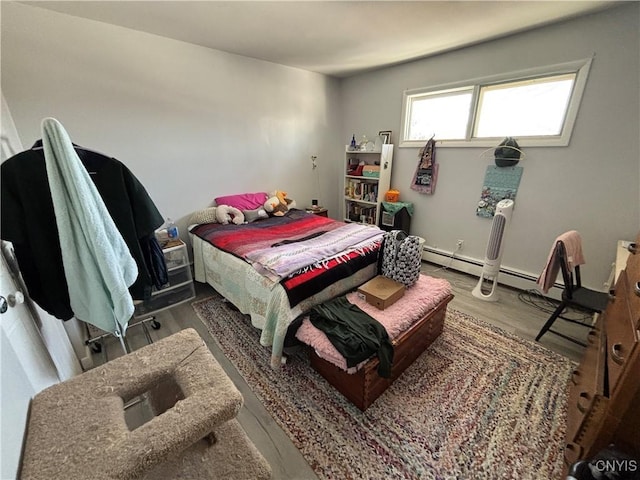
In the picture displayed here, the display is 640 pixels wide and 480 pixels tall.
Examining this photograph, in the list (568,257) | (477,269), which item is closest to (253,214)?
(477,269)

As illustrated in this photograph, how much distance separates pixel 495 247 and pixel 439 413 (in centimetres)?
168

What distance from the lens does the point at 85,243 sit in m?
1.05

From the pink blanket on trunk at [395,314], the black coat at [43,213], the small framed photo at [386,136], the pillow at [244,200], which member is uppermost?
the small framed photo at [386,136]

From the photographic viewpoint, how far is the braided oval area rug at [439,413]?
122 centimetres

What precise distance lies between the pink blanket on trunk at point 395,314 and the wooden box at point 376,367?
0.16ft

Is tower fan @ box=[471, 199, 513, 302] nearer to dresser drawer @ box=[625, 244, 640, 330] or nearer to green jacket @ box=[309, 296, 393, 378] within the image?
dresser drawer @ box=[625, 244, 640, 330]

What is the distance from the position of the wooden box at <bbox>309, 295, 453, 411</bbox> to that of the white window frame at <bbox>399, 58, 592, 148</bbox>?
1823 millimetres

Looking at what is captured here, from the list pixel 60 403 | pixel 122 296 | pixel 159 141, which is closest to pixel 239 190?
pixel 159 141

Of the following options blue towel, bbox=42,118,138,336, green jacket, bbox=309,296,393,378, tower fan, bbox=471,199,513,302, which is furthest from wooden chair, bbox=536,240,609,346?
blue towel, bbox=42,118,138,336

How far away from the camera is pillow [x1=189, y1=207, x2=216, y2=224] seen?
2.82 m

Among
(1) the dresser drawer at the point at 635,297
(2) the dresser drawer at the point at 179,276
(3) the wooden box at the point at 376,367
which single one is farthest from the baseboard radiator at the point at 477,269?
(2) the dresser drawer at the point at 179,276

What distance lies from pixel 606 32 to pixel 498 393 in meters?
2.81

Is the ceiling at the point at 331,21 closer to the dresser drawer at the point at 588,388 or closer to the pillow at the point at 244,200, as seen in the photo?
the pillow at the point at 244,200

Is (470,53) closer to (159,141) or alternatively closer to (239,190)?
(239,190)
